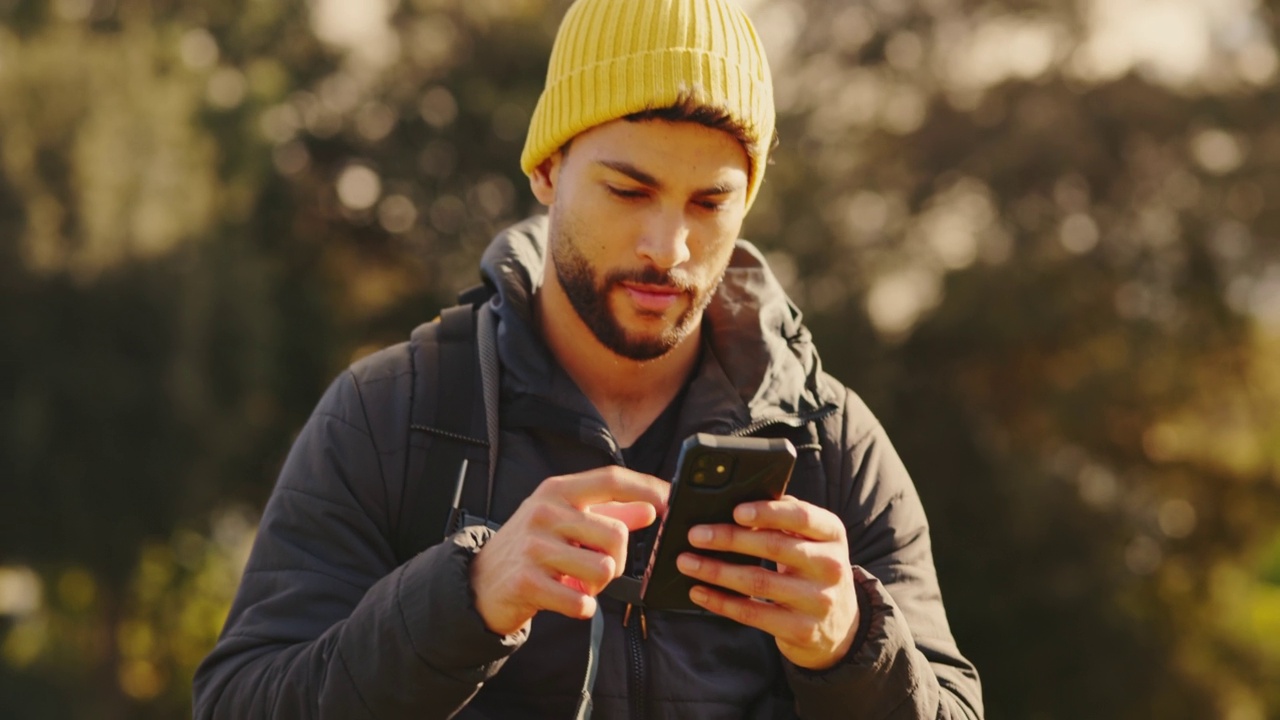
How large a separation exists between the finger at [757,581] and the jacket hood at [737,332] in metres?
0.69

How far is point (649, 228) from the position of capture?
9.56ft

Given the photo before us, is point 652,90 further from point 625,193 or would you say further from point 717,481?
point 717,481

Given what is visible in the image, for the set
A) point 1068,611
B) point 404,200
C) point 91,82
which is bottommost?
point 1068,611

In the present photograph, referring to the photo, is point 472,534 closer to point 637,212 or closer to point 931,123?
point 637,212

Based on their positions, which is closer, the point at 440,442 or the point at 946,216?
the point at 440,442

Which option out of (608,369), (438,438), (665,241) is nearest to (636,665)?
(438,438)

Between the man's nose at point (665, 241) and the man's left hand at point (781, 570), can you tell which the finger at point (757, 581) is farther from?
the man's nose at point (665, 241)

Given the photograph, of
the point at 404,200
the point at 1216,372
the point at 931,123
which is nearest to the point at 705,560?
the point at 1216,372

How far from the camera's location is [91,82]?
2067 centimetres

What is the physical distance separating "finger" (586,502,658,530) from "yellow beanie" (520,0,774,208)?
100 cm

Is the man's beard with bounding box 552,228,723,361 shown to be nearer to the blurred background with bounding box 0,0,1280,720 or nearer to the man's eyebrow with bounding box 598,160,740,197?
the man's eyebrow with bounding box 598,160,740,197

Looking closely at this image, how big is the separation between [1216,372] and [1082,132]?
4059mm

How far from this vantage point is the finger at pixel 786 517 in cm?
225

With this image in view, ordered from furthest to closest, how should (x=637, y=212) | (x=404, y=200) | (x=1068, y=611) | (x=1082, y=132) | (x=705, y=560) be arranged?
(x=404, y=200) → (x=1082, y=132) → (x=1068, y=611) → (x=637, y=212) → (x=705, y=560)
